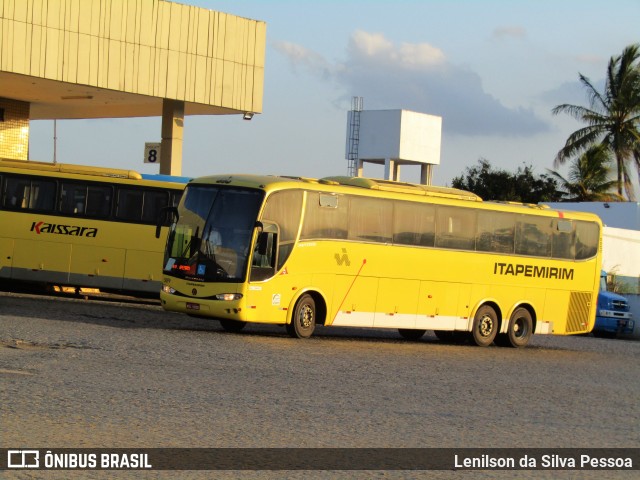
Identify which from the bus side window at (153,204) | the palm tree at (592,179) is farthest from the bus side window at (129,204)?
the palm tree at (592,179)

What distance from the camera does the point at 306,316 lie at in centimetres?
2380

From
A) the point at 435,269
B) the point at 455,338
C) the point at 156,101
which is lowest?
the point at 455,338

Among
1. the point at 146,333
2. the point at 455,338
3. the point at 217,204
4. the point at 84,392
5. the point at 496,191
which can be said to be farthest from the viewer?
the point at 496,191

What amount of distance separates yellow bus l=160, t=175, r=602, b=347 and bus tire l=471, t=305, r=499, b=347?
3cm

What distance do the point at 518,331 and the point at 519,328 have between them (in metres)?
0.11

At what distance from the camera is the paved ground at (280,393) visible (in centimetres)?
1070

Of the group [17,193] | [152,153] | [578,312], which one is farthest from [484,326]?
[152,153]

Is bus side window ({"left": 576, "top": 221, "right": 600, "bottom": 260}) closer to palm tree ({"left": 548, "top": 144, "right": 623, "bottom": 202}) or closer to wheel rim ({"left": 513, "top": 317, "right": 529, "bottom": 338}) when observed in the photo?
wheel rim ({"left": 513, "top": 317, "right": 529, "bottom": 338})

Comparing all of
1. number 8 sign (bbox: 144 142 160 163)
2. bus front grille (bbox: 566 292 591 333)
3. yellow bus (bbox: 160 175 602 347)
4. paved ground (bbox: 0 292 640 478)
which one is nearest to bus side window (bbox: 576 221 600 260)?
yellow bus (bbox: 160 175 602 347)

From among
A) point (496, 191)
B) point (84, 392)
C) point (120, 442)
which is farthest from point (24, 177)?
point (496, 191)

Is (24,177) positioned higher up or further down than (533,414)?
higher up

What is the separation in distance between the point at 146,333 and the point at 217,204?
3.20 m

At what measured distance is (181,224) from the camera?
2378 centimetres

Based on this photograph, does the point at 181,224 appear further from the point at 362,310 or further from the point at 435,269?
the point at 435,269
